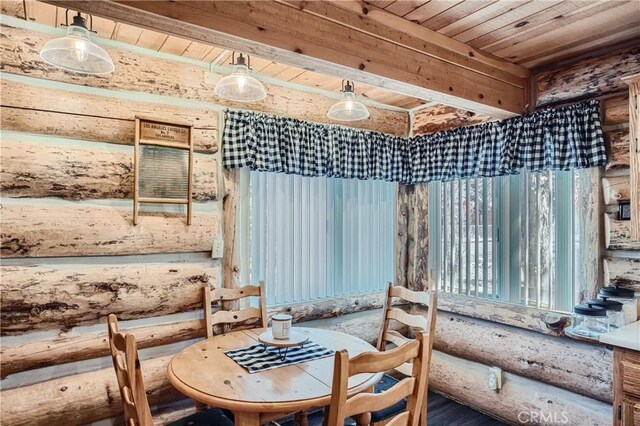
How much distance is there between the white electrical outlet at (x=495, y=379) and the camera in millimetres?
2941

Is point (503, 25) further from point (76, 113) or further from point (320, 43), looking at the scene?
point (76, 113)

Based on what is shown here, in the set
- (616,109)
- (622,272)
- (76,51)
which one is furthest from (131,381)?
(616,109)

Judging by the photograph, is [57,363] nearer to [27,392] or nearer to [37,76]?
[27,392]

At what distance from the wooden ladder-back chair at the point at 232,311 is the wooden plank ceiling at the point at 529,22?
77.2 inches

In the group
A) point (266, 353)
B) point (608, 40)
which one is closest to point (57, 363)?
point (266, 353)

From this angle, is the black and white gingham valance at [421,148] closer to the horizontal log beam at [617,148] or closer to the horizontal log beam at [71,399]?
the horizontal log beam at [617,148]

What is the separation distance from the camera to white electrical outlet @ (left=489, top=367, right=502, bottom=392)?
116 inches

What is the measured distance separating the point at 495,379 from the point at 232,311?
2.09m

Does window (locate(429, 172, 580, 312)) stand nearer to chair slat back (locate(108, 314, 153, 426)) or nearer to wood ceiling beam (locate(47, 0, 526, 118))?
wood ceiling beam (locate(47, 0, 526, 118))

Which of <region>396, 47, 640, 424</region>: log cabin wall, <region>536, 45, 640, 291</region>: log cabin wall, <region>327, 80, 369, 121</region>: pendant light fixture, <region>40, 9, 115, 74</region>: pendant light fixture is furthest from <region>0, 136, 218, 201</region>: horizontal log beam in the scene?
<region>536, 45, 640, 291</region>: log cabin wall

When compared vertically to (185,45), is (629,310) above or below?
below

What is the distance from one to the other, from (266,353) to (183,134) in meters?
1.51

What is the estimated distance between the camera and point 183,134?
2529 mm

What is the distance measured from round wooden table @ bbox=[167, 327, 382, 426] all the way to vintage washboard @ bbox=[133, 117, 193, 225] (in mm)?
973
